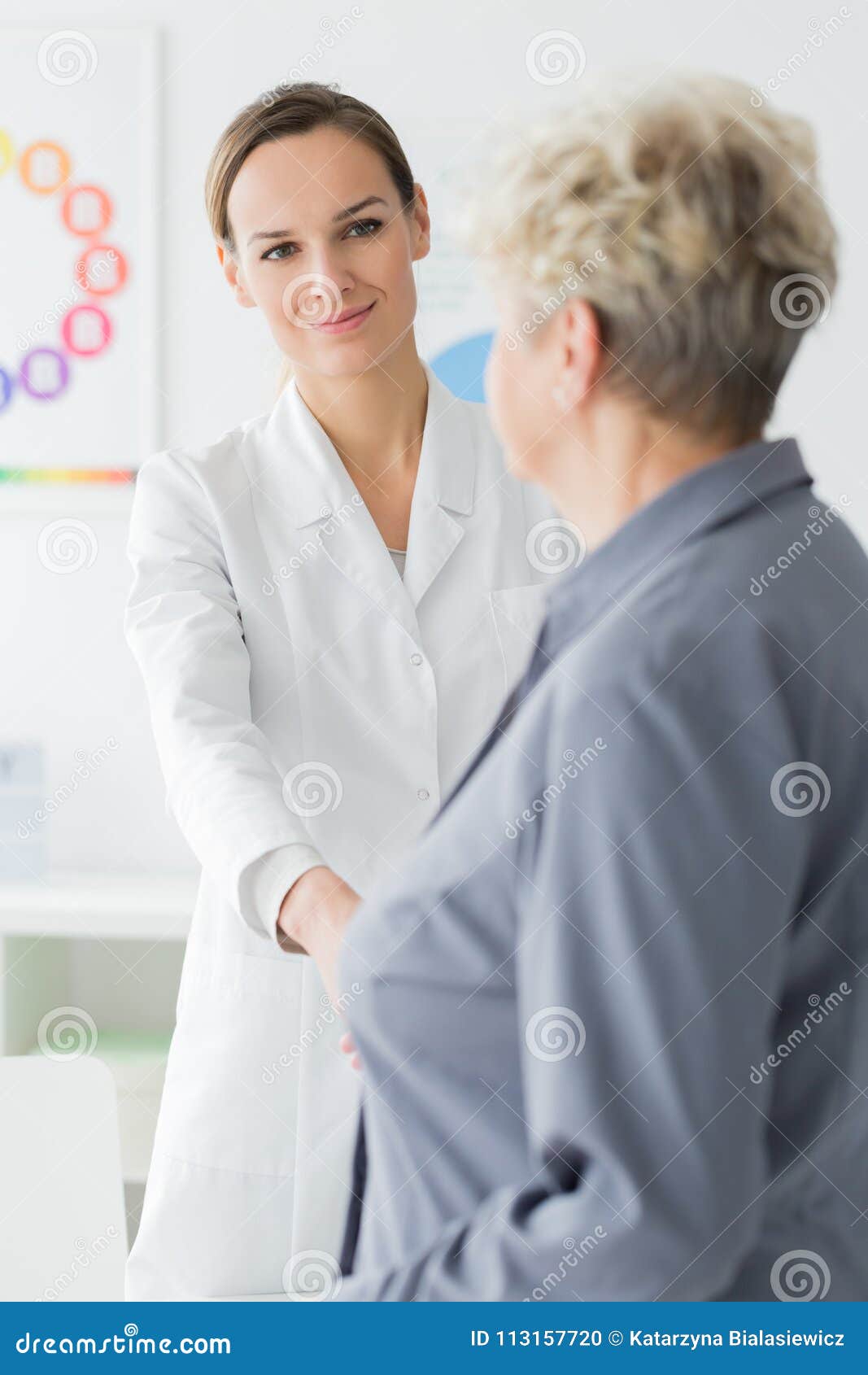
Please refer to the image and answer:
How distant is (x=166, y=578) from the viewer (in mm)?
1432

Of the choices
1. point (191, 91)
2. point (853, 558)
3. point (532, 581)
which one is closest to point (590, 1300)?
point (853, 558)

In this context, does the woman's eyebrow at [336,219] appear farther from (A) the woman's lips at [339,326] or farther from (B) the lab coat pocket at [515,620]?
(B) the lab coat pocket at [515,620]

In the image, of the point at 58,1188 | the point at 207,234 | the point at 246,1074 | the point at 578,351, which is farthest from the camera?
the point at 207,234

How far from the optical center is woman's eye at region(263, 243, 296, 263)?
1444 mm

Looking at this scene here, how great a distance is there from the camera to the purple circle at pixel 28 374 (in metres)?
2.77

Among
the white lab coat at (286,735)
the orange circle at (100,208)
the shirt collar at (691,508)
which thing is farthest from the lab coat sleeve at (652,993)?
the orange circle at (100,208)

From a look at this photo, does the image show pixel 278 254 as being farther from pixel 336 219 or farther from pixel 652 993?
pixel 652 993

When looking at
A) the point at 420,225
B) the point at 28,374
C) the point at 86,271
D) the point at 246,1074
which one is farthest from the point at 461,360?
the point at 246,1074

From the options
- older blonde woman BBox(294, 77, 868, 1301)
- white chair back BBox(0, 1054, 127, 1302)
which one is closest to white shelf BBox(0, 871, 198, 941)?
white chair back BBox(0, 1054, 127, 1302)

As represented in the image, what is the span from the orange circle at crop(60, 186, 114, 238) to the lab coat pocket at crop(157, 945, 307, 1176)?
1854 millimetres

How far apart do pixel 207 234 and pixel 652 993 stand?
7.98 ft

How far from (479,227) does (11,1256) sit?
136cm

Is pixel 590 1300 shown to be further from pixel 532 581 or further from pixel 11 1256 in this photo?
pixel 11 1256

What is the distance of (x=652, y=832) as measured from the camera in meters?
0.62
